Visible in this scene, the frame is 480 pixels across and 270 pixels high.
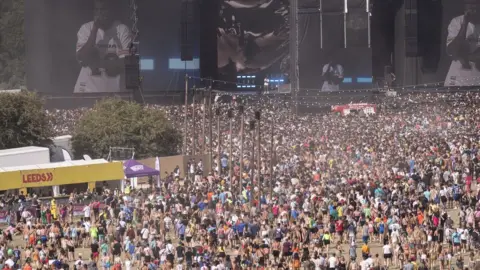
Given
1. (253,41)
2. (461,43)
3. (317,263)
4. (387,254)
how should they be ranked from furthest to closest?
(253,41), (461,43), (387,254), (317,263)

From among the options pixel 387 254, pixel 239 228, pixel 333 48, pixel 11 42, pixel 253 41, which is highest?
pixel 11 42

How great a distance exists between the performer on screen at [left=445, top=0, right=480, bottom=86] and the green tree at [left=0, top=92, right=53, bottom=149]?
3297cm

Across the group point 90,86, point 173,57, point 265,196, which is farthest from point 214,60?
point 265,196

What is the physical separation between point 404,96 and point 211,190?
123 feet

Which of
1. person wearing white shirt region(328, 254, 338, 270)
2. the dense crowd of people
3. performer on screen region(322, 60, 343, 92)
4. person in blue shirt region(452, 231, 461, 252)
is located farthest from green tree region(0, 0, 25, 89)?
person wearing white shirt region(328, 254, 338, 270)

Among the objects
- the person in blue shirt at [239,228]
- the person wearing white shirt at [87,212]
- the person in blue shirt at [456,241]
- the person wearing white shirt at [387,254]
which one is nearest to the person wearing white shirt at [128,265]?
the person in blue shirt at [239,228]

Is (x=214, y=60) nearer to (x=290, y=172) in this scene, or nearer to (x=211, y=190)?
(x=290, y=172)

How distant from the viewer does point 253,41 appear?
84.2 metres

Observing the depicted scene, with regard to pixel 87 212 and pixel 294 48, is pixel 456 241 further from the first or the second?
pixel 294 48

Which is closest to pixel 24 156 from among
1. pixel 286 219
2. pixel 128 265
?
pixel 286 219

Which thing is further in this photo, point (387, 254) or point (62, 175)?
point (62, 175)

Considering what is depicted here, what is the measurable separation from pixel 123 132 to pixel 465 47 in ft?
102

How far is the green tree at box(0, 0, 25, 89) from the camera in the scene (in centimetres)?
11962

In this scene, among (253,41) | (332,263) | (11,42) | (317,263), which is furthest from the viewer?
(11,42)
